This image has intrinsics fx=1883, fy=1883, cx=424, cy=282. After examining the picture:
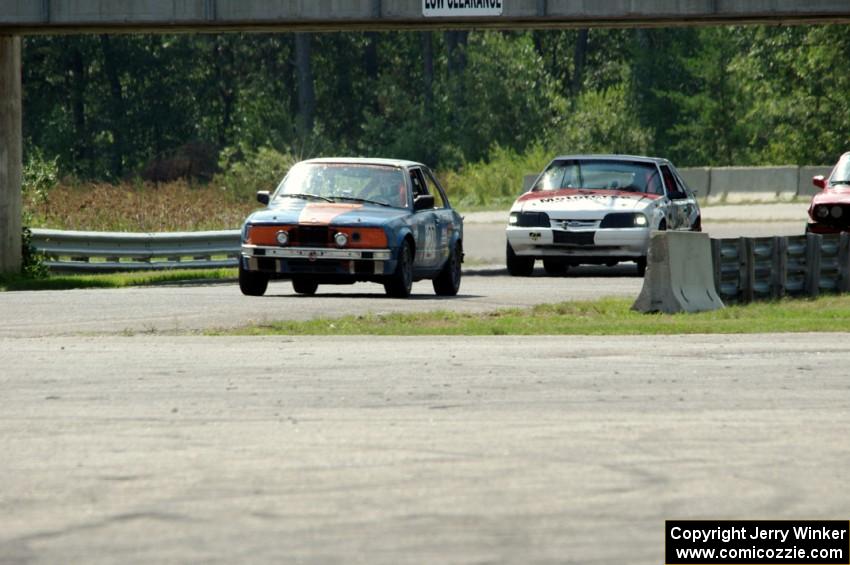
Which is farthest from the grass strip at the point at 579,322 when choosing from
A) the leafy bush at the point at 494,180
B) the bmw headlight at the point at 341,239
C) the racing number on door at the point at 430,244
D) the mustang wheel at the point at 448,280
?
the leafy bush at the point at 494,180

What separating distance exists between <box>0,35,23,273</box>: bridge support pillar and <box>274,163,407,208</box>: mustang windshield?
7654mm

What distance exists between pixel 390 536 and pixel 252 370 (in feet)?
18.5

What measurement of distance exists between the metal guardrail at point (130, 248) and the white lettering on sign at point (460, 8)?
466 cm

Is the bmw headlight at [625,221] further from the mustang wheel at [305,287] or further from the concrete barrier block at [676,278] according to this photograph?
the concrete barrier block at [676,278]

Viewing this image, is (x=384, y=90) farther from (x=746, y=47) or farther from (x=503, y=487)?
(x=503, y=487)

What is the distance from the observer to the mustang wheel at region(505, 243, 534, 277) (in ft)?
86.6

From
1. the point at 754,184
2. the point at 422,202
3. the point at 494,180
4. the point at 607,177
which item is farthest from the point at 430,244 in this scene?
the point at 494,180

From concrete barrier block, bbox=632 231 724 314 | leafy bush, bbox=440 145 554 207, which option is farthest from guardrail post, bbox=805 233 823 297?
leafy bush, bbox=440 145 554 207

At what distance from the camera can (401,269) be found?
20016 mm

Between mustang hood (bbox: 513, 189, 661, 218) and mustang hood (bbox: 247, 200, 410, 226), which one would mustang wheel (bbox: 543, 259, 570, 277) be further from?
mustang hood (bbox: 247, 200, 410, 226)

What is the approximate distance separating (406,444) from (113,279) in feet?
60.9

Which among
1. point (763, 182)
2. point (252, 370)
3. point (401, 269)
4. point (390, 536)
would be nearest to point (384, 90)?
point (763, 182)

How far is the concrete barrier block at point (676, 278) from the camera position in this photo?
18.1 m

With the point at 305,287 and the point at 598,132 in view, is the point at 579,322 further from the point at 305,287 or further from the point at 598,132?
the point at 598,132
